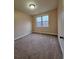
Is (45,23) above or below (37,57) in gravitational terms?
above

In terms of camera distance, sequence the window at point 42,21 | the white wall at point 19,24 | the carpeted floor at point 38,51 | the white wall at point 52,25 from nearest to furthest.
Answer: the carpeted floor at point 38,51, the white wall at point 19,24, the white wall at point 52,25, the window at point 42,21

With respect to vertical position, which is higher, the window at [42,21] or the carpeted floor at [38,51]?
the window at [42,21]

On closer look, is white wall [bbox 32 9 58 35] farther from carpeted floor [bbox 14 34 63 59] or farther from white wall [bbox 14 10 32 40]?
carpeted floor [bbox 14 34 63 59]

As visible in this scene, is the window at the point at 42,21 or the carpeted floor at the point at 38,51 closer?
the carpeted floor at the point at 38,51

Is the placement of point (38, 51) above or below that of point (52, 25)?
below

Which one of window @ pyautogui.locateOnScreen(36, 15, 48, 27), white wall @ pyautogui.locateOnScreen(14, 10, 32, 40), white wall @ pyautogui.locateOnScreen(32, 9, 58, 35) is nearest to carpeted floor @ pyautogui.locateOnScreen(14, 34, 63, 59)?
white wall @ pyautogui.locateOnScreen(14, 10, 32, 40)

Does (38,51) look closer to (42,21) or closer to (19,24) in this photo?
(19,24)

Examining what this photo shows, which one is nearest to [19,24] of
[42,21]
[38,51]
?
[42,21]

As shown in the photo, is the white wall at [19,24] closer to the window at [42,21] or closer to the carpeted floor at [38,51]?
the carpeted floor at [38,51]

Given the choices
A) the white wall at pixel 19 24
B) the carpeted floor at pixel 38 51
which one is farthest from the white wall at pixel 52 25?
the carpeted floor at pixel 38 51
